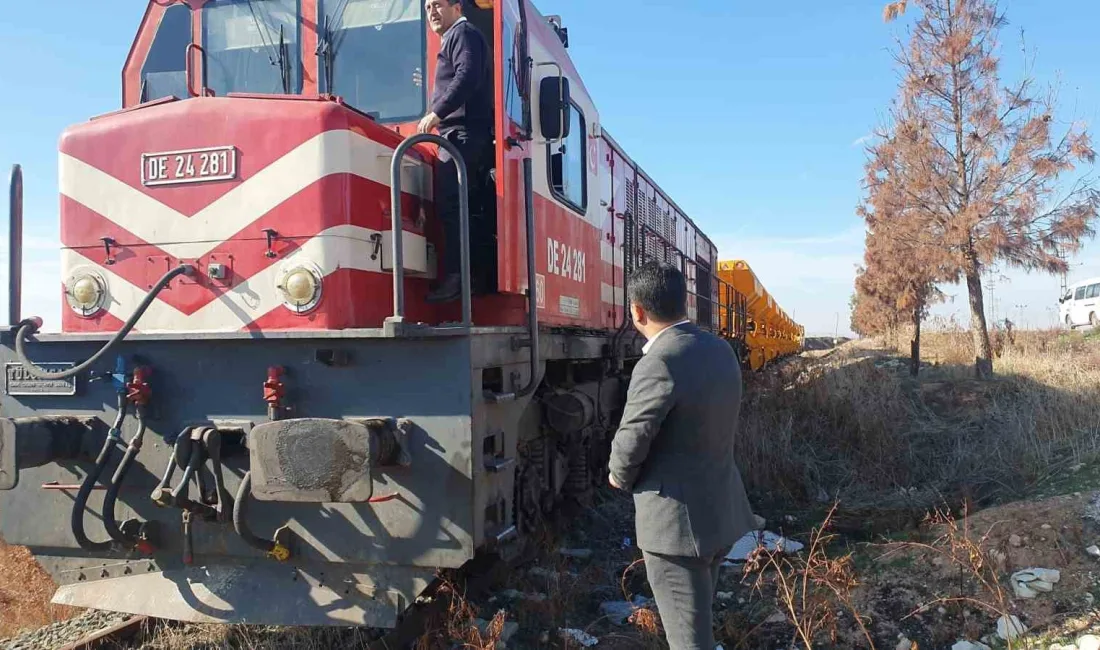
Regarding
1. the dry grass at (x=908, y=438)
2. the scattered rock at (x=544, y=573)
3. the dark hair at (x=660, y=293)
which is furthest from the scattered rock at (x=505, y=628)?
the dry grass at (x=908, y=438)

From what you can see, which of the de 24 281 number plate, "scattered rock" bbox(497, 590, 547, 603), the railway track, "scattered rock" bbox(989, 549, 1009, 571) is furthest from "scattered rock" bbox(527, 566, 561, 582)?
the de 24 281 number plate

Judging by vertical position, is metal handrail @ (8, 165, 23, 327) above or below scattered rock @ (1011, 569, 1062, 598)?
above

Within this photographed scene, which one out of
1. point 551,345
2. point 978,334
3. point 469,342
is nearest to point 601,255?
point 551,345

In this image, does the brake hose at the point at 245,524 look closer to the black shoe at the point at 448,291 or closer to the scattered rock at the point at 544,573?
the black shoe at the point at 448,291

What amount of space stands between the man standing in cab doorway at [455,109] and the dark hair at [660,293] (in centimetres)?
130

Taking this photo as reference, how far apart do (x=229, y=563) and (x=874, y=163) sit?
13.4 m

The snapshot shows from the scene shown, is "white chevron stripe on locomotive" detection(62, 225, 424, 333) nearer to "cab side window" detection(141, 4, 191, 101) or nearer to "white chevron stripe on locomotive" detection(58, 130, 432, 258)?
"white chevron stripe on locomotive" detection(58, 130, 432, 258)

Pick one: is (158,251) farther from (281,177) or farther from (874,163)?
(874,163)

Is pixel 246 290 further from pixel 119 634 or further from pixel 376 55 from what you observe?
pixel 119 634

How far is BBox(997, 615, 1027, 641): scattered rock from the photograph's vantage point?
3.89m

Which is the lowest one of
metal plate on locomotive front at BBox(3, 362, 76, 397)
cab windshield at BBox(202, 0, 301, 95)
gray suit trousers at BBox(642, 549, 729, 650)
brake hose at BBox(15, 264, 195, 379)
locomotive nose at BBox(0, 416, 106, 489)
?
gray suit trousers at BBox(642, 549, 729, 650)

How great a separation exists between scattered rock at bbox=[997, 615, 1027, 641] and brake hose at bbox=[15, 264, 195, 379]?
14.4 ft

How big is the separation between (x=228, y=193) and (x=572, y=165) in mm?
2568

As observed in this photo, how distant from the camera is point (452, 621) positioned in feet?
13.1
